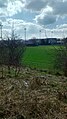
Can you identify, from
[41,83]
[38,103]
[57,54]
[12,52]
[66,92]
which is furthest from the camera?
[12,52]

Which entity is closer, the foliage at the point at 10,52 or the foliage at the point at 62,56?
the foliage at the point at 62,56

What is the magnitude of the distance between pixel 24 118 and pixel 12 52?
22.3 meters

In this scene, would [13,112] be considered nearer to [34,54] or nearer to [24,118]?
[24,118]

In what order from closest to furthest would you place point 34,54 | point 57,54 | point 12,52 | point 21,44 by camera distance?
point 57,54
point 12,52
point 21,44
point 34,54

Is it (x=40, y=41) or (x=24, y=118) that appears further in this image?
(x=40, y=41)

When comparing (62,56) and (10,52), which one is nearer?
(62,56)

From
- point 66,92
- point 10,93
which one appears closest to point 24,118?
point 10,93

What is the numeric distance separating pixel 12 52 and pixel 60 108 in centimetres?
2144

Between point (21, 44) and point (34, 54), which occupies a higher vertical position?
point (21, 44)

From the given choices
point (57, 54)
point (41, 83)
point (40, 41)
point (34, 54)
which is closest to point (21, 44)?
point (57, 54)

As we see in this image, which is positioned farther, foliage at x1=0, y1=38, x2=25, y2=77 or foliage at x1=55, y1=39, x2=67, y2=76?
foliage at x1=0, y1=38, x2=25, y2=77

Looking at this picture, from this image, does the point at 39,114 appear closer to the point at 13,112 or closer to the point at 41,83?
the point at 13,112

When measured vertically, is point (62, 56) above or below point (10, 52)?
above

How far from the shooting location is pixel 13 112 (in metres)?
7.49
